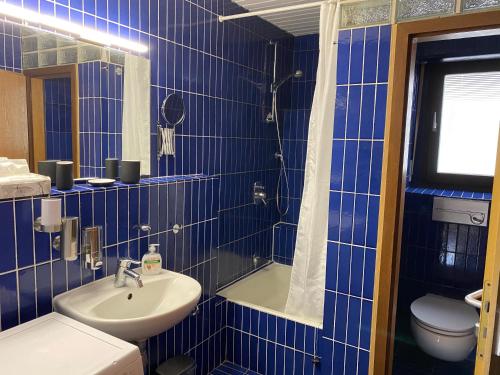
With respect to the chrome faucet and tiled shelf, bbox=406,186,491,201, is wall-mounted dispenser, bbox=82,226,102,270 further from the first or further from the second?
tiled shelf, bbox=406,186,491,201

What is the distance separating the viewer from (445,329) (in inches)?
92.0

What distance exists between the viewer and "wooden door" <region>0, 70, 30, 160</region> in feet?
4.79

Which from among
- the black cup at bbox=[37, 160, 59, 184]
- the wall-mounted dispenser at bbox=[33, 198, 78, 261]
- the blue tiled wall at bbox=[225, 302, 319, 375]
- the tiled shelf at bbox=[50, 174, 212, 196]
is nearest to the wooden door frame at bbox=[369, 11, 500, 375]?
the blue tiled wall at bbox=[225, 302, 319, 375]

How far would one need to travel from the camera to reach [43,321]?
4.51ft

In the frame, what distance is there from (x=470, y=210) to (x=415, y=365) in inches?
45.3

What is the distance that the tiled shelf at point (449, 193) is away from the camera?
276 cm

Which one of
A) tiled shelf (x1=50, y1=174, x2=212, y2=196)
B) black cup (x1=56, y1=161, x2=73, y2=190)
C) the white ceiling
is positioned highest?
the white ceiling

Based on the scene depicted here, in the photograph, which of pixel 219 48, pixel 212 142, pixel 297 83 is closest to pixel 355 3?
pixel 219 48

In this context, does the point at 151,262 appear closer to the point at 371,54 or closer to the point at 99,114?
the point at 99,114

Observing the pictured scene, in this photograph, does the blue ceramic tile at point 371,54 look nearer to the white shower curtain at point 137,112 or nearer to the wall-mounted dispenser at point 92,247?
the white shower curtain at point 137,112

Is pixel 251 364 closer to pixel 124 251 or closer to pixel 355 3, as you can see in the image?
pixel 124 251

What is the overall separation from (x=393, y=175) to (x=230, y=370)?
159cm

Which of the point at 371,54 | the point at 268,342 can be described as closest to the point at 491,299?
the point at 371,54

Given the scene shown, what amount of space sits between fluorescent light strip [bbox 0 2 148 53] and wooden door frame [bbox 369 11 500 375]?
1275 mm
